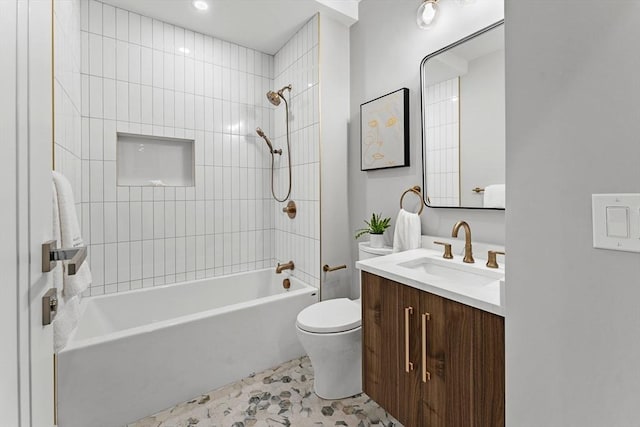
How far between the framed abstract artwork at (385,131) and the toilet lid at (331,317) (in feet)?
3.24

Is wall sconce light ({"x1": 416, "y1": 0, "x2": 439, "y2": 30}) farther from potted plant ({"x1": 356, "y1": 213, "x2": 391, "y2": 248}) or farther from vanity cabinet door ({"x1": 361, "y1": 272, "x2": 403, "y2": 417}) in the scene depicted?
vanity cabinet door ({"x1": 361, "y1": 272, "x2": 403, "y2": 417})

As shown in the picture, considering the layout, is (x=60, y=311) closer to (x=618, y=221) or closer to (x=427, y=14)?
(x=618, y=221)

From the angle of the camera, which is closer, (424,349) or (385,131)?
(424,349)

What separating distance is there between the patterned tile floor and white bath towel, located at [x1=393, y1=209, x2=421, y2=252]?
3.07 ft

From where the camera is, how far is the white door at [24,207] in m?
0.49

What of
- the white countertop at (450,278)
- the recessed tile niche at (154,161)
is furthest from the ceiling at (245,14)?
the white countertop at (450,278)

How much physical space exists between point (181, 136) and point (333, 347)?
6.84ft

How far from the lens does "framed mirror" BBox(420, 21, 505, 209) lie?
140cm

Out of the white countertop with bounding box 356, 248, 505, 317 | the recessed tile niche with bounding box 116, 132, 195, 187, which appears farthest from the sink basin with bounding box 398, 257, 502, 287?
the recessed tile niche with bounding box 116, 132, 195, 187

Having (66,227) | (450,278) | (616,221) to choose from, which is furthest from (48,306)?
(450,278)

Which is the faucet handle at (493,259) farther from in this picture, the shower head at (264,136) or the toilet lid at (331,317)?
the shower head at (264,136)

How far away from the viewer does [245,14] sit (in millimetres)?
2223

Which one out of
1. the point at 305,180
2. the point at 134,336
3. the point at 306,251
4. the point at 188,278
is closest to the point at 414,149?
the point at 305,180

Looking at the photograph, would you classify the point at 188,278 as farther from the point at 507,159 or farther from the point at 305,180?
the point at 507,159
